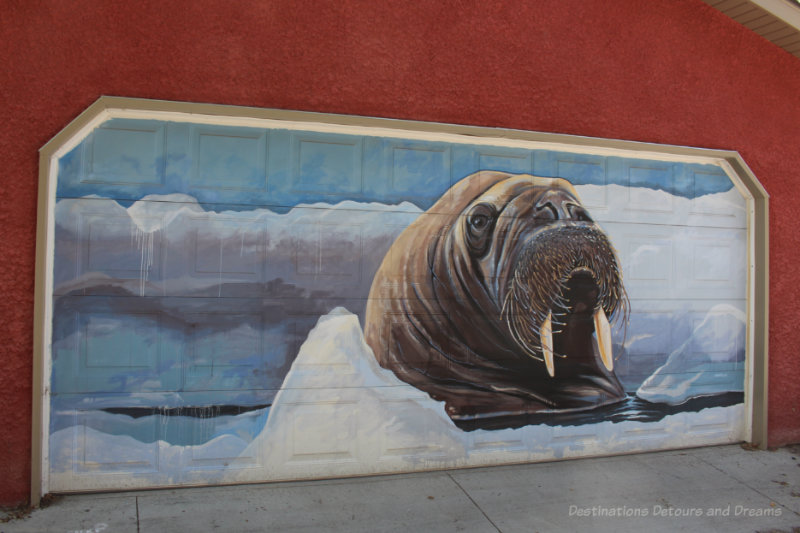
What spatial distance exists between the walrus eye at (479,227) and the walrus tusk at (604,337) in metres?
1.21

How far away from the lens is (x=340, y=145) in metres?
4.27

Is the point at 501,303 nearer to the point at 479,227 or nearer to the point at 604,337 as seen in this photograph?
the point at 479,227

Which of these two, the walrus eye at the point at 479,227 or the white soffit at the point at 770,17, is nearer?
the walrus eye at the point at 479,227

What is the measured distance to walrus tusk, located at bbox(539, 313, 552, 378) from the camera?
4.71 m

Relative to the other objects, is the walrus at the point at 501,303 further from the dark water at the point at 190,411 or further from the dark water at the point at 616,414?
the dark water at the point at 190,411

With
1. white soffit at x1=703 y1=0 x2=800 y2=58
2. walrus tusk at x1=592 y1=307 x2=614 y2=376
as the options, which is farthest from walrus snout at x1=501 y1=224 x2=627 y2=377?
white soffit at x1=703 y1=0 x2=800 y2=58

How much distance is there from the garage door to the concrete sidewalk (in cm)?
16

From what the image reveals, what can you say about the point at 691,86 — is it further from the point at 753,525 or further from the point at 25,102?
the point at 25,102

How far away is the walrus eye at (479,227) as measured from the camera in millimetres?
4551

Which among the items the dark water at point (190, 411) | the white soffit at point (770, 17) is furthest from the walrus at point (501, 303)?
the white soffit at point (770, 17)

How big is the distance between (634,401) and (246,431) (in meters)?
3.34

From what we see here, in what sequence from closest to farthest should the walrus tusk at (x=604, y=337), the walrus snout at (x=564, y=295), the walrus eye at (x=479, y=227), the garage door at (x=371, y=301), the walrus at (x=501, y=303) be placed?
1. the garage door at (x=371, y=301)
2. the walrus at (x=501, y=303)
3. the walrus eye at (x=479, y=227)
4. the walrus snout at (x=564, y=295)
5. the walrus tusk at (x=604, y=337)

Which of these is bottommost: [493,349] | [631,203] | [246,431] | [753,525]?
[753,525]

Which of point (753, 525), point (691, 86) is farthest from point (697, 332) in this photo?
point (691, 86)
